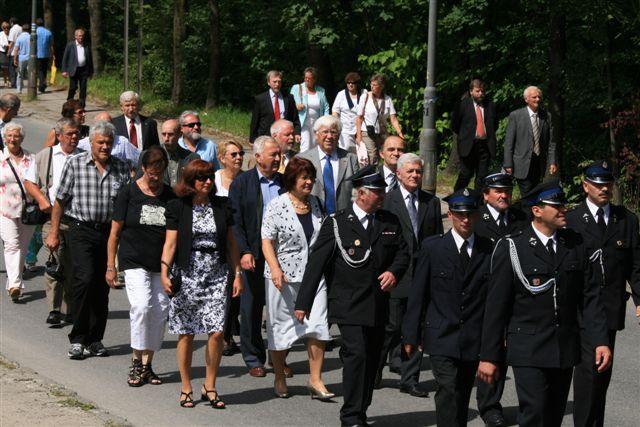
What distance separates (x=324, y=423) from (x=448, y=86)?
Answer: 740 inches

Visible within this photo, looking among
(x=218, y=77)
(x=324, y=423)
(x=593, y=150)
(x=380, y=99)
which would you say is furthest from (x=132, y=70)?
(x=324, y=423)

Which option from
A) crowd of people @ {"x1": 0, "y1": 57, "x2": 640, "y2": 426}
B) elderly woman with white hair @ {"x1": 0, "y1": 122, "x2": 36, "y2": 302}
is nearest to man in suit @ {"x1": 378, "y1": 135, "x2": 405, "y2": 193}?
crowd of people @ {"x1": 0, "y1": 57, "x2": 640, "y2": 426}

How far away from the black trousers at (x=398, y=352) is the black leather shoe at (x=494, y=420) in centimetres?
85

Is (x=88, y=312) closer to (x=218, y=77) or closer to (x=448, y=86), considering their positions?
(x=448, y=86)

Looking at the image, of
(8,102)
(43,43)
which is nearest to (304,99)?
(8,102)

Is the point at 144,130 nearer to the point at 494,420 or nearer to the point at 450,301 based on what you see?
the point at 494,420

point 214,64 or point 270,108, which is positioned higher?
point 214,64

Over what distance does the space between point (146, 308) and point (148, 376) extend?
59 cm

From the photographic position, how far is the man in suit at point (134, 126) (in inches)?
595

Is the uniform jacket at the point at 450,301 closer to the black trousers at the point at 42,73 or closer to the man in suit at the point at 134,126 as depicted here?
the man in suit at the point at 134,126

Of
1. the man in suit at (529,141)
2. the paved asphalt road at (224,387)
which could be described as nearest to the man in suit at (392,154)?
the paved asphalt road at (224,387)

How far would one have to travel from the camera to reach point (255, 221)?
1204 centimetres

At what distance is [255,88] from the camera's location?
39156 millimetres

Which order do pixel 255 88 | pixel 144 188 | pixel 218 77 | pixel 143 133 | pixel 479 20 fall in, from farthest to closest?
1. pixel 255 88
2. pixel 218 77
3. pixel 479 20
4. pixel 143 133
5. pixel 144 188
